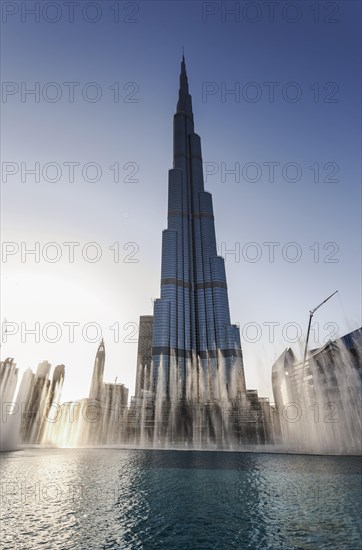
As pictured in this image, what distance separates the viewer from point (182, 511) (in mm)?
18109

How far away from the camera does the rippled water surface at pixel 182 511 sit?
1353cm

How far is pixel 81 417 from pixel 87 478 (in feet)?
343

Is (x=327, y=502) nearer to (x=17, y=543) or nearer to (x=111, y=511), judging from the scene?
(x=111, y=511)

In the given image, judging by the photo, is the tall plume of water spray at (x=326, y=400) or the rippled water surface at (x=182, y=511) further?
the tall plume of water spray at (x=326, y=400)

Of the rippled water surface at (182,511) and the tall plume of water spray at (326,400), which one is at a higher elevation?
the tall plume of water spray at (326,400)

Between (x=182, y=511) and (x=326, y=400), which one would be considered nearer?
(x=182, y=511)

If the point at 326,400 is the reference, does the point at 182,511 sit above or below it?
below

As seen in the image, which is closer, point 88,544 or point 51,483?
point 88,544

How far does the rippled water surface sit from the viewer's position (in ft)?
44.4

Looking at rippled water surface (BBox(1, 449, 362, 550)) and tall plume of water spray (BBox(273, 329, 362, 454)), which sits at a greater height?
tall plume of water spray (BBox(273, 329, 362, 454))

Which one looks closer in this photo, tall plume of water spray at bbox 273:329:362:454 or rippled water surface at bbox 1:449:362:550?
rippled water surface at bbox 1:449:362:550

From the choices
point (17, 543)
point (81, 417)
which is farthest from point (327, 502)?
point (81, 417)

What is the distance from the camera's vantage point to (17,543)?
13141mm

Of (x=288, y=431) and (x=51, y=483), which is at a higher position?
(x=288, y=431)
